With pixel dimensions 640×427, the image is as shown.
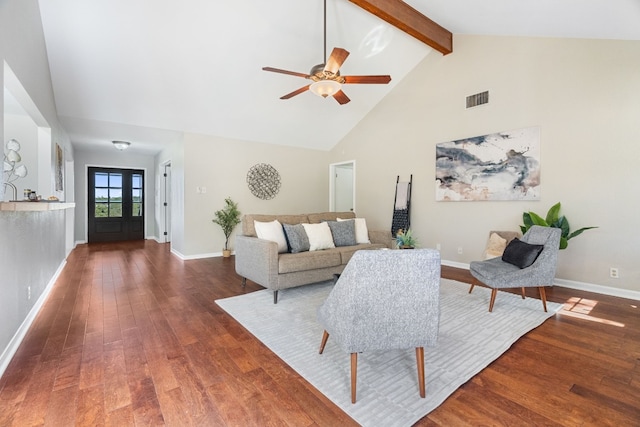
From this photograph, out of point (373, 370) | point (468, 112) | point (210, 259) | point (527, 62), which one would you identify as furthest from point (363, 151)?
point (373, 370)

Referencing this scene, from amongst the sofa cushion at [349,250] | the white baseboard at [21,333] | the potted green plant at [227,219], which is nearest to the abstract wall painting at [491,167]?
the sofa cushion at [349,250]

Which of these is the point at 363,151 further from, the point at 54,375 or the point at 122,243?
the point at 122,243

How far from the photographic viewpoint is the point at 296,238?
3525 mm

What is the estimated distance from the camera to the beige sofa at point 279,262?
3102 millimetres

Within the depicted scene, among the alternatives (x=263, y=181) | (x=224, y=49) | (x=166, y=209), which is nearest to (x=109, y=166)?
(x=166, y=209)

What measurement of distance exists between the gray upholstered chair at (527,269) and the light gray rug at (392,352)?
282 millimetres

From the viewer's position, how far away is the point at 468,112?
4594mm

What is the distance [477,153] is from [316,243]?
2876 mm

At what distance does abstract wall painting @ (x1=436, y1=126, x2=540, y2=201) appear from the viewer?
3.98m

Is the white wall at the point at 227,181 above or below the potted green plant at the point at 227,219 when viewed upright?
above

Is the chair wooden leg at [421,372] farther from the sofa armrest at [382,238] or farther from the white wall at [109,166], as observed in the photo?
the white wall at [109,166]

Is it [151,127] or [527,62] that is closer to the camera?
[527,62]

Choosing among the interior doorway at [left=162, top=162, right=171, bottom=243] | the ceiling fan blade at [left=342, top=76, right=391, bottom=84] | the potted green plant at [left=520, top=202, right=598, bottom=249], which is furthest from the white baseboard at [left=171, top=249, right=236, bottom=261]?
the potted green plant at [left=520, top=202, right=598, bottom=249]

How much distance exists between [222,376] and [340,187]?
19.9 feet
